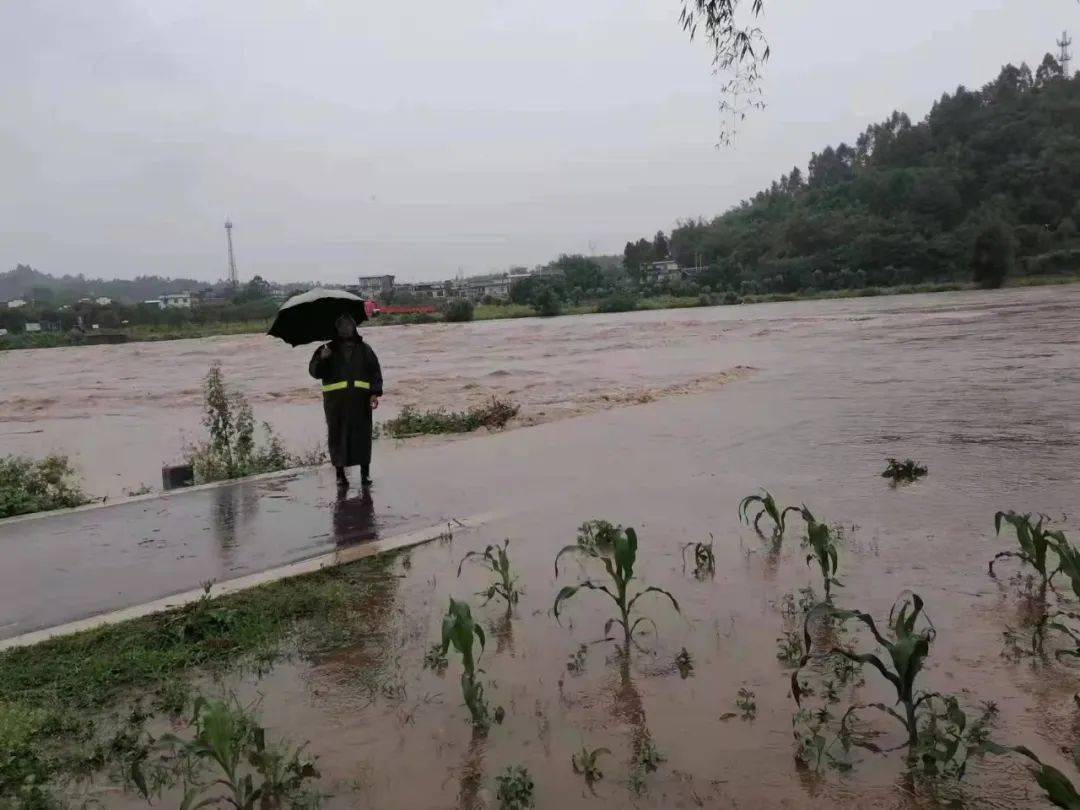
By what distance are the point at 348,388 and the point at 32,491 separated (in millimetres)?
3747

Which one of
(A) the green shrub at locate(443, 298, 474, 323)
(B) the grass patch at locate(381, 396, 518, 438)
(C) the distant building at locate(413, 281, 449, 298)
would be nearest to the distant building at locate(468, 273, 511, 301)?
(C) the distant building at locate(413, 281, 449, 298)

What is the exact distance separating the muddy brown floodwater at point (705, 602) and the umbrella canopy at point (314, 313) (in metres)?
2.02

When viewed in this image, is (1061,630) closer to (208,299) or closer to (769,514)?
(769,514)

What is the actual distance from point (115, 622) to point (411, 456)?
20.1ft

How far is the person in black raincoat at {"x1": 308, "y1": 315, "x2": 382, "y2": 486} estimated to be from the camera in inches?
335

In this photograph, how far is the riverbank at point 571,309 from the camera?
222 ft

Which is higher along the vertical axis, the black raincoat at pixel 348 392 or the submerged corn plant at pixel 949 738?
the black raincoat at pixel 348 392

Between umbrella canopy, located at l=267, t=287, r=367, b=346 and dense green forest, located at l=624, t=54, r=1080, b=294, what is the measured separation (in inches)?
2744

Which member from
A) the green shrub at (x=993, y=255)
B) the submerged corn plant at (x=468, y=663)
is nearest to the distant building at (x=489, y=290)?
the green shrub at (x=993, y=255)

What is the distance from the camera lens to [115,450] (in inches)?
629

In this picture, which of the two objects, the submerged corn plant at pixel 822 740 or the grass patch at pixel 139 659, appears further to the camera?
the grass patch at pixel 139 659

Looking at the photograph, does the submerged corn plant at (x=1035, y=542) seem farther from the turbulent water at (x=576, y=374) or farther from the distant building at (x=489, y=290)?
the distant building at (x=489, y=290)

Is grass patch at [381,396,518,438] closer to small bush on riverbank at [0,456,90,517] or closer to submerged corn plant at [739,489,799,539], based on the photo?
small bush on riverbank at [0,456,90,517]

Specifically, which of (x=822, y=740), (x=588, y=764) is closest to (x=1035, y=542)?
(x=822, y=740)
